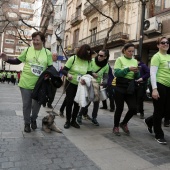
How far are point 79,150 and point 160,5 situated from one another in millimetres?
13376

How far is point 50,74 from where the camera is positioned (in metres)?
4.66

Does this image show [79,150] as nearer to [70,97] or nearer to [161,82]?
[70,97]

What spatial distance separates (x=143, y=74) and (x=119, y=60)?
2.57 m

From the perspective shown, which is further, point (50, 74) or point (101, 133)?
point (101, 133)

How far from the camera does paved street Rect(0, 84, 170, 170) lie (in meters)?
3.27

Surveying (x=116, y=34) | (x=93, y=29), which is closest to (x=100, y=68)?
(x=116, y=34)

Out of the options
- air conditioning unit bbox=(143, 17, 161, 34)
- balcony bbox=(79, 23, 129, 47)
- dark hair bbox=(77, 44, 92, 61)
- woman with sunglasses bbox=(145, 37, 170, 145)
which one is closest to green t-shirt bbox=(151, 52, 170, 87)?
woman with sunglasses bbox=(145, 37, 170, 145)

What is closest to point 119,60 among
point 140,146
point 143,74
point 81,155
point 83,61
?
point 83,61

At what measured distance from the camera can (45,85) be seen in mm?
4684

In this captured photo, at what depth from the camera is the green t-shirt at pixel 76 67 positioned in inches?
205

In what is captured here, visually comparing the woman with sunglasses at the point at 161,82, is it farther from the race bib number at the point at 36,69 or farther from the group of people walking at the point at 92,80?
the race bib number at the point at 36,69

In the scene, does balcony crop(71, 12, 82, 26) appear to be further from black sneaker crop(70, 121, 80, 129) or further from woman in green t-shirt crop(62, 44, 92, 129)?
black sneaker crop(70, 121, 80, 129)

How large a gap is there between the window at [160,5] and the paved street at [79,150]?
11.2 meters

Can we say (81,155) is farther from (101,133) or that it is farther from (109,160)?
(101,133)
